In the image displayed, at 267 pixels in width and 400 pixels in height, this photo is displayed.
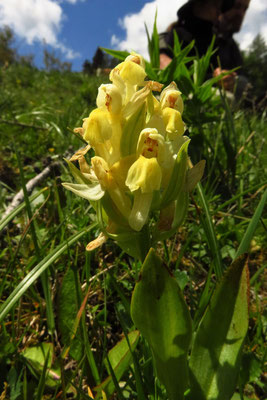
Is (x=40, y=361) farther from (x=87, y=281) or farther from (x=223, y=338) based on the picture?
(x=223, y=338)

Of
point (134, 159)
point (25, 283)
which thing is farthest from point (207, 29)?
point (25, 283)

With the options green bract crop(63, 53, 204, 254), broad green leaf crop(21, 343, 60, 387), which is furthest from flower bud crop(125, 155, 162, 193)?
broad green leaf crop(21, 343, 60, 387)

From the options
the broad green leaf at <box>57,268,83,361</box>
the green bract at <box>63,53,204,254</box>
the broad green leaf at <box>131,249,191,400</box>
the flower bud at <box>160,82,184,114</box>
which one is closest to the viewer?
the broad green leaf at <box>131,249,191,400</box>

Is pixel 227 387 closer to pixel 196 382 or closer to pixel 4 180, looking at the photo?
pixel 196 382

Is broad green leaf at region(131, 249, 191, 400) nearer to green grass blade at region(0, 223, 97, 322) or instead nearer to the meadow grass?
the meadow grass

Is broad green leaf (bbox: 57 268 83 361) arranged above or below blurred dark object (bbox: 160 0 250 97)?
below

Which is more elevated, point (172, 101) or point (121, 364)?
point (172, 101)

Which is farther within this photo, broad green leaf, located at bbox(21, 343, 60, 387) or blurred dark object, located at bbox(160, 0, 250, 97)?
blurred dark object, located at bbox(160, 0, 250, 97)
